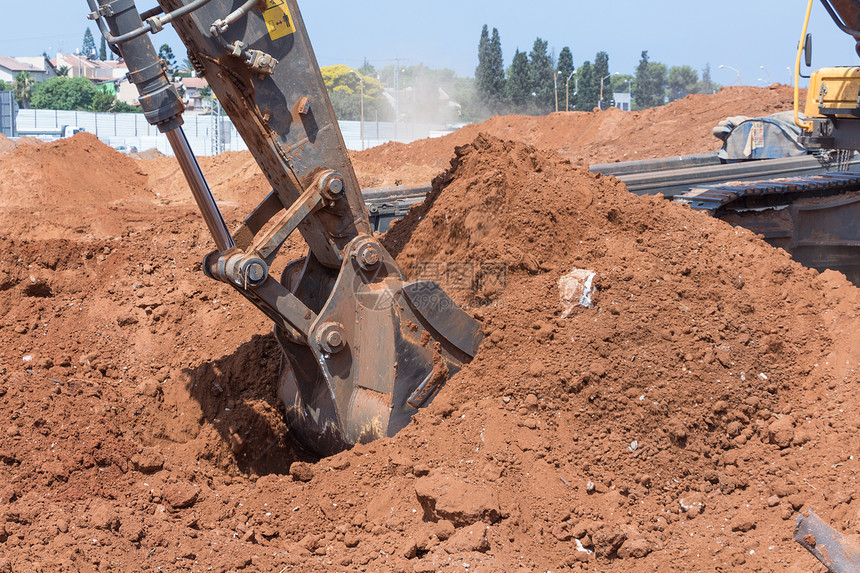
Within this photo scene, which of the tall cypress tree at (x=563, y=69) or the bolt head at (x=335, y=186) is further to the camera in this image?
the tall cypress tree at (x=563, y=69)

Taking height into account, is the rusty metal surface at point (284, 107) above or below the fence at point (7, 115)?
below

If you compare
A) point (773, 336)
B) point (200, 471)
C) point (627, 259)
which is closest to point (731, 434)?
point (773, 336)

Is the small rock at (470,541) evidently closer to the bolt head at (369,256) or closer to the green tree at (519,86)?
the bolt head at (369,256)

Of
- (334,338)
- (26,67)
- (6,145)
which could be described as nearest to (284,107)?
(334,338)

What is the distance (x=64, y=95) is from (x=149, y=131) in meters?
20.4

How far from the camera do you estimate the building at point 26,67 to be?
9362 centimetres

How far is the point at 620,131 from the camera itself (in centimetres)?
2486

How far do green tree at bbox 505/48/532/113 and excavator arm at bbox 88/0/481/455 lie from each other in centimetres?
5397

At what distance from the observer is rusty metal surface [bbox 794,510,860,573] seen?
7.89ft

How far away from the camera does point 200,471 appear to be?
4.12 metres

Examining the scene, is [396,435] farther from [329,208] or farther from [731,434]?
[731,434]

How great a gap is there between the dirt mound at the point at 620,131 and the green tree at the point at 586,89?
34856mm

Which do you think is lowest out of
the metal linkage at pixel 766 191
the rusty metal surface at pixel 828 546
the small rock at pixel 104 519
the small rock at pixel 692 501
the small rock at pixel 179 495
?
the small rock at pixel 692 501

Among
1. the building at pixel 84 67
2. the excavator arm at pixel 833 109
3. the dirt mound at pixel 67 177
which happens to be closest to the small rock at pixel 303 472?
the excavator arm at pixel 833 109
